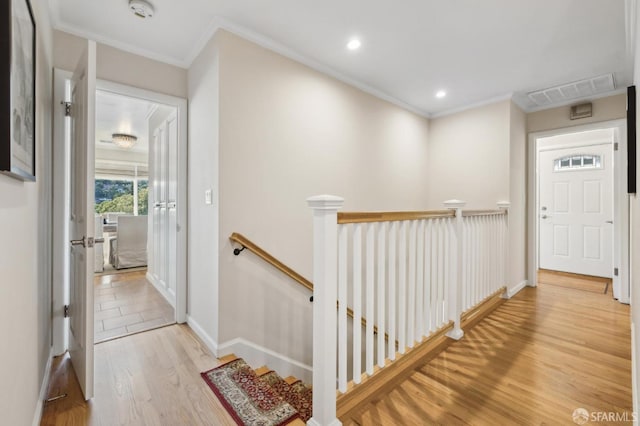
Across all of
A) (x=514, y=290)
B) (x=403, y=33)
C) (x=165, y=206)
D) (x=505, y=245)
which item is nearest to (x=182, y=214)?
(x=165, y=206)

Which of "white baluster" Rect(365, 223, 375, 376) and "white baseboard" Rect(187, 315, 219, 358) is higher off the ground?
"white baluster" Rect(365, 223, 375, 376)

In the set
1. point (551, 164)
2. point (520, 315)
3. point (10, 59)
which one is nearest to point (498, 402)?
point (520, 315)

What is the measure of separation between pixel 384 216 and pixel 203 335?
5.75 feet

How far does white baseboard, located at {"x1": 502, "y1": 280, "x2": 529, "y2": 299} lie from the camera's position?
134 inches

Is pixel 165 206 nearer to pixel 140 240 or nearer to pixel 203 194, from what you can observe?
pixel 203 194

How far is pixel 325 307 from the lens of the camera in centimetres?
132

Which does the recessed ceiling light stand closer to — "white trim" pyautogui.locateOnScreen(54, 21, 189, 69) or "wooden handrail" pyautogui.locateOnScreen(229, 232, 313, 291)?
"white trim" pyautogui.locateOnScreen(54, 21, 189, 69)

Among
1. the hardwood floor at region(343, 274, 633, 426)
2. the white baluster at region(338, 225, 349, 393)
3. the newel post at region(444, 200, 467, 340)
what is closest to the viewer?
the white baluster at region(338, 225, 349, 393)

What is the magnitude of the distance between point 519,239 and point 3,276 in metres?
4.67

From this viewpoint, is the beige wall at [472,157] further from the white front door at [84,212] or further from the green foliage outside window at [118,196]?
the green foliage outside window at [118,196]

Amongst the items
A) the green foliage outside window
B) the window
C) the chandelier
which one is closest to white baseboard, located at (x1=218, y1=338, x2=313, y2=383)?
the chandelier

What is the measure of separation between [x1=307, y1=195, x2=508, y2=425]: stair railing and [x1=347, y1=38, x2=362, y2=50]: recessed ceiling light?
1589 mm

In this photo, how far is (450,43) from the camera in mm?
2447

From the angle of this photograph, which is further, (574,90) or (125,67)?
(574,90)
